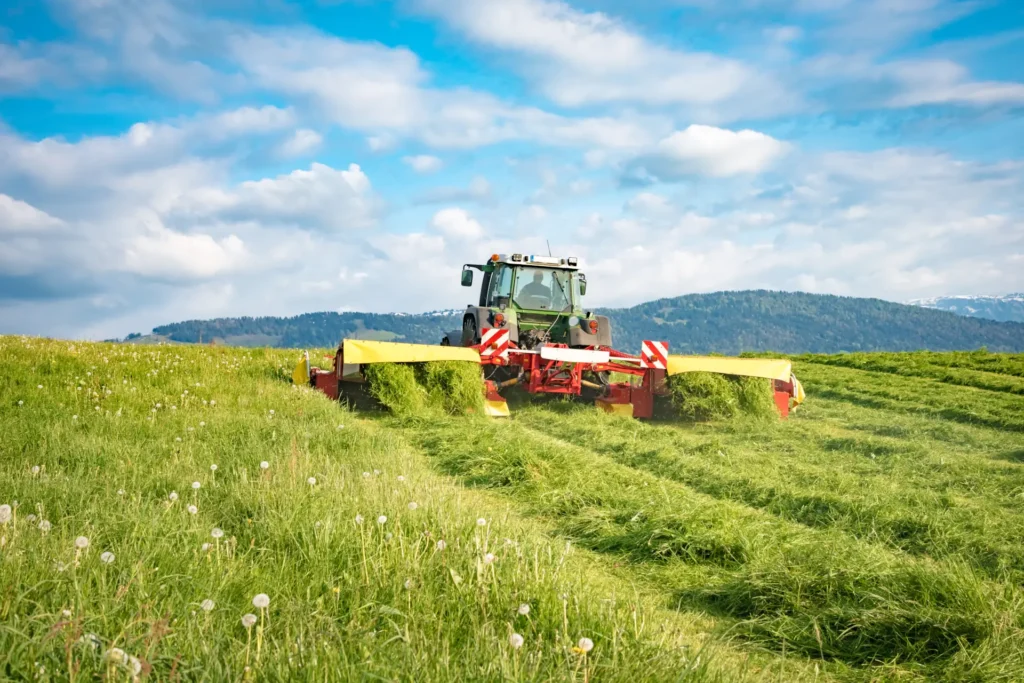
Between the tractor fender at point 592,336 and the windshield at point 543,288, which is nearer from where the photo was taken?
the tractor fender at point 592,336

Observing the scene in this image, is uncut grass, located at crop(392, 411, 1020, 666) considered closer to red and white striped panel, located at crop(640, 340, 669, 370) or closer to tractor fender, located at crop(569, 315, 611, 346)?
red and white striped panel, located at crop(640, 340, 669, 370)

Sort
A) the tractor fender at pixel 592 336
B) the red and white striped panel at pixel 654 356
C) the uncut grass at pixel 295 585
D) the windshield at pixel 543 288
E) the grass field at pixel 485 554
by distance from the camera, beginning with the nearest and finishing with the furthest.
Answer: the uncut grass at pixel 295 585, the grass field at pixel 485 554, the red and white striped panel at pixel 654 356, the tractor fender at pixel 592 336, the windshield at pixel 543 288

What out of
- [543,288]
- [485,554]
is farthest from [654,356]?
[485,554]

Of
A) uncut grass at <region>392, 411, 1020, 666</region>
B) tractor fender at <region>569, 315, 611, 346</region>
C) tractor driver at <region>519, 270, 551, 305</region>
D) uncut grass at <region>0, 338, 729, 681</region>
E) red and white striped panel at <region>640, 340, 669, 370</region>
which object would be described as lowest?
uncut grass at <region>392, 411, 1020, 666</region>

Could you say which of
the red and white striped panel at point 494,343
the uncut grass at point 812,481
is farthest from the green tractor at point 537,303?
the uncut grass at point 812,481

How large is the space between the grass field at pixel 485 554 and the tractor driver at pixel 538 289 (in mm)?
5069

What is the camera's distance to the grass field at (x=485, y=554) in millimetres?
2668

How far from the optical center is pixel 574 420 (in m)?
10.7

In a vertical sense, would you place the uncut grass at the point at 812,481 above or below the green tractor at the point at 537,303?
below

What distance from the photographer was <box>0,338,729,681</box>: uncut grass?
2.50 m

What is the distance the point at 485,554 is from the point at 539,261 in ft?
34.4

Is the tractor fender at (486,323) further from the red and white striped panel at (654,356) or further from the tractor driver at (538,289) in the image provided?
the red and white striped panel at (654,356)

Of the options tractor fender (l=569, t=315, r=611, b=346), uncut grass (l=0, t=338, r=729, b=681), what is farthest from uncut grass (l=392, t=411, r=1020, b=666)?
tractor fender (l=569, t=315, r=611, b=346)

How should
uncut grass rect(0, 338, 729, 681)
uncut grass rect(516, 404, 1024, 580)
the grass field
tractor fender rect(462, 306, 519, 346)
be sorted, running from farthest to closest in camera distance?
tractor fender rect(462, 306, 519, 346) < uncut grass rect(516, 404, 1024, 580) < the grass field < uncut grass rect(0, 338, 729, 681)
